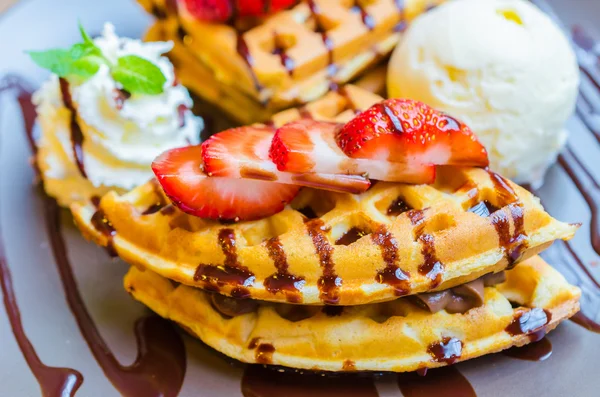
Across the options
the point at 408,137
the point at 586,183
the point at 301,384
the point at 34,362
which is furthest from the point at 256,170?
the point at 586,183

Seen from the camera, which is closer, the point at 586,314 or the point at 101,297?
the point at 586,314

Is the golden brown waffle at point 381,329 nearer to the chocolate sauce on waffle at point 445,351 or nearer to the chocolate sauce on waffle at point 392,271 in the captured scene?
the chocolate sauce on waffle at point 445,351

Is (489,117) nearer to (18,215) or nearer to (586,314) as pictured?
(586,314)

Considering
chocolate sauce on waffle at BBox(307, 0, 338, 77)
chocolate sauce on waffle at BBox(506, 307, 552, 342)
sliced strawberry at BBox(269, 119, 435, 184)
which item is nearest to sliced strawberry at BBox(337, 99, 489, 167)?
sliced strawberry at BBox(269, 119, 435, 184)

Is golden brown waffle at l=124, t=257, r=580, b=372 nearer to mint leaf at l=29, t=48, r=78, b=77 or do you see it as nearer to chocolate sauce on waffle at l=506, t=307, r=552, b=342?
chocolate sauce on waffle at l=506, t=307, r=552, b=342

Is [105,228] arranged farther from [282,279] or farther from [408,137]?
[408,137]

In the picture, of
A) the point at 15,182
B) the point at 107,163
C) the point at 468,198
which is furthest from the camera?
the point at 15,182

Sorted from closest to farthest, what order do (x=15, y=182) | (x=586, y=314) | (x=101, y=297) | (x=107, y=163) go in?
(x=586, y=314) → (x=101, y=297) → (x=107, y=163) → (x=15, y=182)

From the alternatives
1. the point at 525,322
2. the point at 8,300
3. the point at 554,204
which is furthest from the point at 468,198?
the point at 8,300
